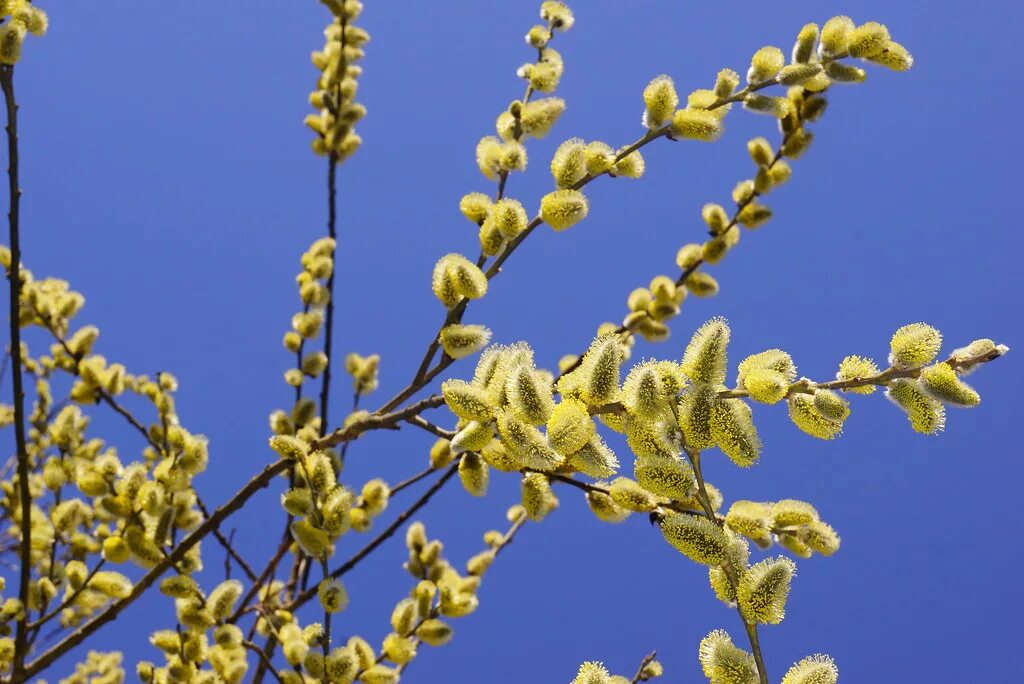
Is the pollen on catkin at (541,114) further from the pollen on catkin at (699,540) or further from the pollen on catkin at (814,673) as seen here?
the pollen on catkin at (814,673)

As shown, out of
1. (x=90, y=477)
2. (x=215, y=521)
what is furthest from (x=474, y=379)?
(x=90, y=477)

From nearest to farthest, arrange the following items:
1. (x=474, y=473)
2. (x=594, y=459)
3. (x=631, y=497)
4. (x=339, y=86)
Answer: (x=594, y=459) < (x=631, y=497) < (x=474, y=473) < (x=339, y=86)

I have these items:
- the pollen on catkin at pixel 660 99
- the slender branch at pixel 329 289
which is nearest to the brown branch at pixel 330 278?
the slender branch at pixel 329 289

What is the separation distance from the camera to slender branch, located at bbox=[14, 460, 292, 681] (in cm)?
149

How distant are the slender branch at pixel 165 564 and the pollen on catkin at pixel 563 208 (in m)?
0.72

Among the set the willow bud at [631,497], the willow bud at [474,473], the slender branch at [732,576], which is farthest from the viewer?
the willow bud at [474,473]

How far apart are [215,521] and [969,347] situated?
4.45 feet

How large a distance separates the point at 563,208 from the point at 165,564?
1065 millimetres

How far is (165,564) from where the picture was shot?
1.50m

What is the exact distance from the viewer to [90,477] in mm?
1601

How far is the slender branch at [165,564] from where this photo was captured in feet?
4.90

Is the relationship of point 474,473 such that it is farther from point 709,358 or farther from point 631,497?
point 709,358

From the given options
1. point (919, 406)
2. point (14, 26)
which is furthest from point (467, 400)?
point (14, 26)

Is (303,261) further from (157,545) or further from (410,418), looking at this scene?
(410,418)
